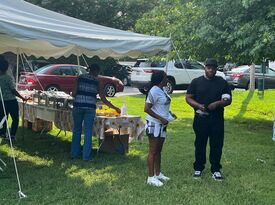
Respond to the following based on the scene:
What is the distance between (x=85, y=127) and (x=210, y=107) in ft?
7.74

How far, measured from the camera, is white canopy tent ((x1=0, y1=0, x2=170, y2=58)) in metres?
6.26

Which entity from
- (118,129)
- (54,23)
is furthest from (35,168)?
(54,23)

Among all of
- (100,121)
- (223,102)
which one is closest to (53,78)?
(100,121)

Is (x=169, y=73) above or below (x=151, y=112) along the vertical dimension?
above

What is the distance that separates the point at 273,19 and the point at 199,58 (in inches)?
111

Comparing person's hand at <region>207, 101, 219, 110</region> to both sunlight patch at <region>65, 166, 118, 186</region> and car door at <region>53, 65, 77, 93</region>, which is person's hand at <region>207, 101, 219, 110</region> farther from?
car door at <region>53, 65, 77, 93</region>

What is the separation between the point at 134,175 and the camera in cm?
682

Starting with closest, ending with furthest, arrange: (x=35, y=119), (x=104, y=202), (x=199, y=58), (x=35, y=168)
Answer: (x=104, y=202) < (x=35, y=168) < (x=35, y=119) < (x=199, y=58)

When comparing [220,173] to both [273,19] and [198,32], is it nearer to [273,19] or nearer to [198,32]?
[273,19]

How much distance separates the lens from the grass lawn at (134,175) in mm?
5727

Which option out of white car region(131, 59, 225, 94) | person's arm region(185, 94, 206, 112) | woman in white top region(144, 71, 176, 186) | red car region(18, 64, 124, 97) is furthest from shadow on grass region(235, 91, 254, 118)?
woman in white top region(144, 71, 176, 186)

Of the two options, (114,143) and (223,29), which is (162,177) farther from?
(223,29)

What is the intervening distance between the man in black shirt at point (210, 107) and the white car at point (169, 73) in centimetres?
1399

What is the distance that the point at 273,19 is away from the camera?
357 inches
